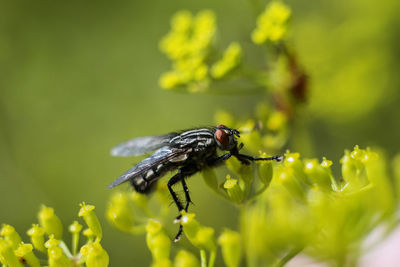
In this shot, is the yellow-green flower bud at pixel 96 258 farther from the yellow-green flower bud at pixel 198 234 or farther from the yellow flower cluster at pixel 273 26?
the yellow flower cluster at pixel 273 26

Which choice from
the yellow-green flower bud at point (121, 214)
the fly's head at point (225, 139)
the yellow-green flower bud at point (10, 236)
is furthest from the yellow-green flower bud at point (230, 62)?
the yellow-green flower bud at point (10, 236)

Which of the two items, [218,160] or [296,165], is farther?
[218,160]

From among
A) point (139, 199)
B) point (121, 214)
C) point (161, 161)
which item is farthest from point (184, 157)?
point (121, 214)

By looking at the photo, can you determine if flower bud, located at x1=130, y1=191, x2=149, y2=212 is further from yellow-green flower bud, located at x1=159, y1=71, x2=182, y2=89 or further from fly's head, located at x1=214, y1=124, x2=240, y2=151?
yellow-green flower bud, located at x1=159, y1=71, x2=182, y2=89

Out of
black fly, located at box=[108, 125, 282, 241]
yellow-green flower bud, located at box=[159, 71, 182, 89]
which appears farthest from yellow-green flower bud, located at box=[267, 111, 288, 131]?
yellow-green flower bud, located at box=[159, 71, 182, 89]

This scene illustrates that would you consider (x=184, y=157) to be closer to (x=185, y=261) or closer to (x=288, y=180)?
(x=288, y=180)

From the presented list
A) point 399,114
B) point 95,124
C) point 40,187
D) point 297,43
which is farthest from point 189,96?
point 399,114
